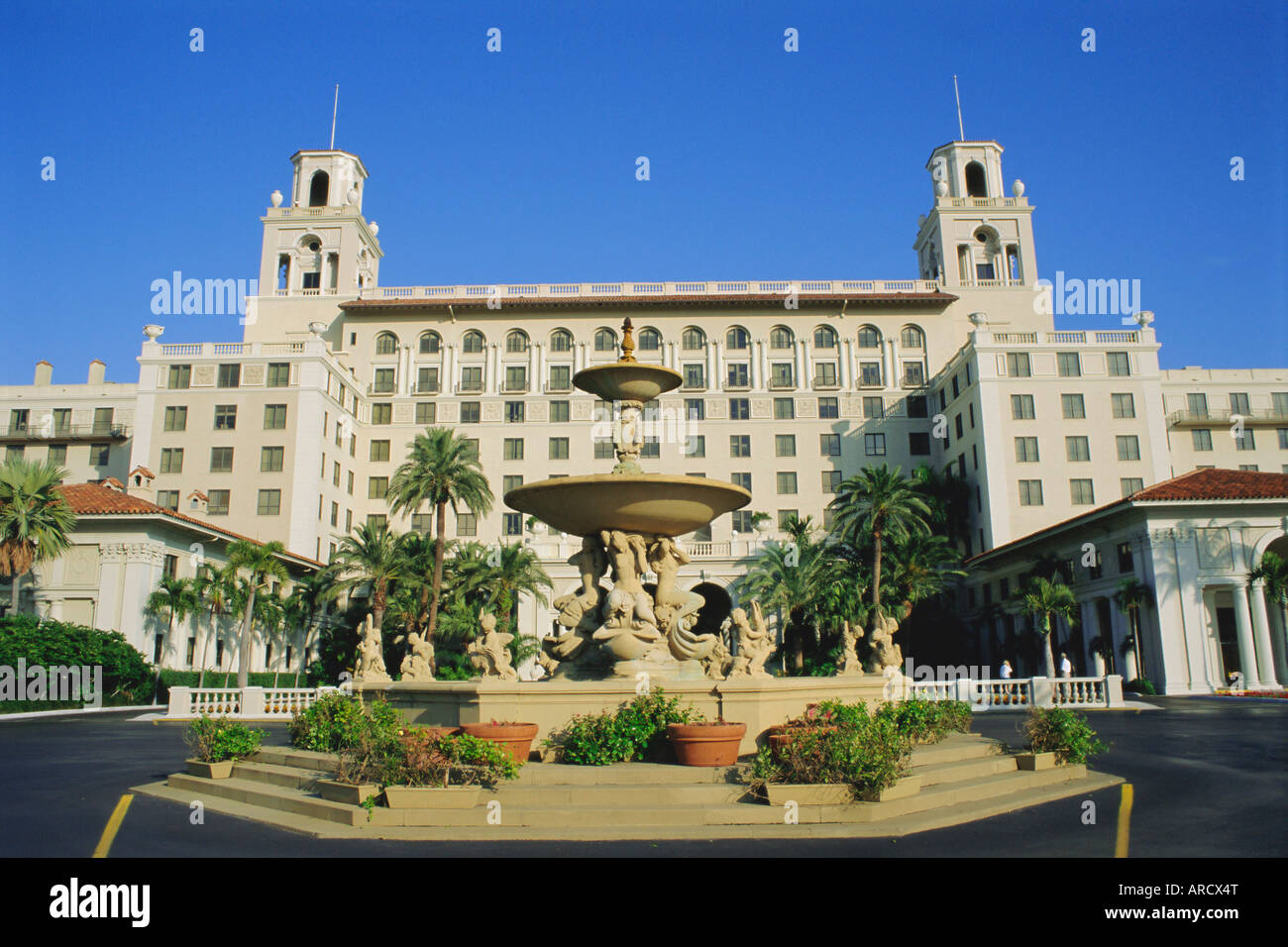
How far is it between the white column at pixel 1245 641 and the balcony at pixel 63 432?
241 ft

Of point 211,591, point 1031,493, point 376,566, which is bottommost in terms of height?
point 211,591

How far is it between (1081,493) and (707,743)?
54085mm

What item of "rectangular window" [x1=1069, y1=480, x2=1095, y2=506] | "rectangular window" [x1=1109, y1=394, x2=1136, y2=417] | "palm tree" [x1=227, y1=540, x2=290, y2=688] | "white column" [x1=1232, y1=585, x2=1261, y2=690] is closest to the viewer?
"white column" [x1=1232, y1=585, x2=1261, y2=690]

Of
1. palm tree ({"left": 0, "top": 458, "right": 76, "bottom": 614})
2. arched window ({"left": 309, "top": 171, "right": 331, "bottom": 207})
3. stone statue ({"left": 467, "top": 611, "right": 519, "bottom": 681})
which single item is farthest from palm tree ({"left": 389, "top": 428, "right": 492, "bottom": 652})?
arched window ({"left": 309, "top": 171, "right": 331, "bottom": 207})

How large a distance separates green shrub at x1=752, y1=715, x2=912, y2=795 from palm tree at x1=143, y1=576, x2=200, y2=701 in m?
40.6

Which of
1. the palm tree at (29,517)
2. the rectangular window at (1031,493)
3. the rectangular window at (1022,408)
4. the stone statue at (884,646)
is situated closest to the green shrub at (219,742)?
the stone statue at (884,646)

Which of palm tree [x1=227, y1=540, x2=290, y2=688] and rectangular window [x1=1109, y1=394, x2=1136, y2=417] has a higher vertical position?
rectangular window [x1=1109, y1=394, x2=1136, y2=417]

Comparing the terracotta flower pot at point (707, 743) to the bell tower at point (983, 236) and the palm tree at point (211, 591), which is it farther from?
the bell tower at point (983, 236)

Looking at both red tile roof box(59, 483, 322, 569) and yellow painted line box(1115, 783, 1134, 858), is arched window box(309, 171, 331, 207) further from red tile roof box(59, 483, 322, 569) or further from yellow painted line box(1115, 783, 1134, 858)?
yellow painted line box(1115, 783, 1134, 858)

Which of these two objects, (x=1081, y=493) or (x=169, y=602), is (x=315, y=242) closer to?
(x=169, y=602)

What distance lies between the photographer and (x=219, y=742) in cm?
1346

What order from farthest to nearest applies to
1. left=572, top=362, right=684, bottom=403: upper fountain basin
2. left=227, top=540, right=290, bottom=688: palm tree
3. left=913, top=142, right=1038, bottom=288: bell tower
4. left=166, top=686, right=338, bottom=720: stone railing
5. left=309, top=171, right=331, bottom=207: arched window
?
left=309, top=171, right=331, bottom=207: arched window, left=913, top=142, right=1038, bottom=288: bell tower, left=227, top=540, right=290, bottom=688: palm tree, left=166, top=686, right=338, bottom=720: stone railing, left=572, top=362, right=684, bottom=403: upper fountain basin

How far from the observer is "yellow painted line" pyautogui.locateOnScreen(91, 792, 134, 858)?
9.03m

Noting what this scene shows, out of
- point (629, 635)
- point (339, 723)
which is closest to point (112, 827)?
point (339, 723)
